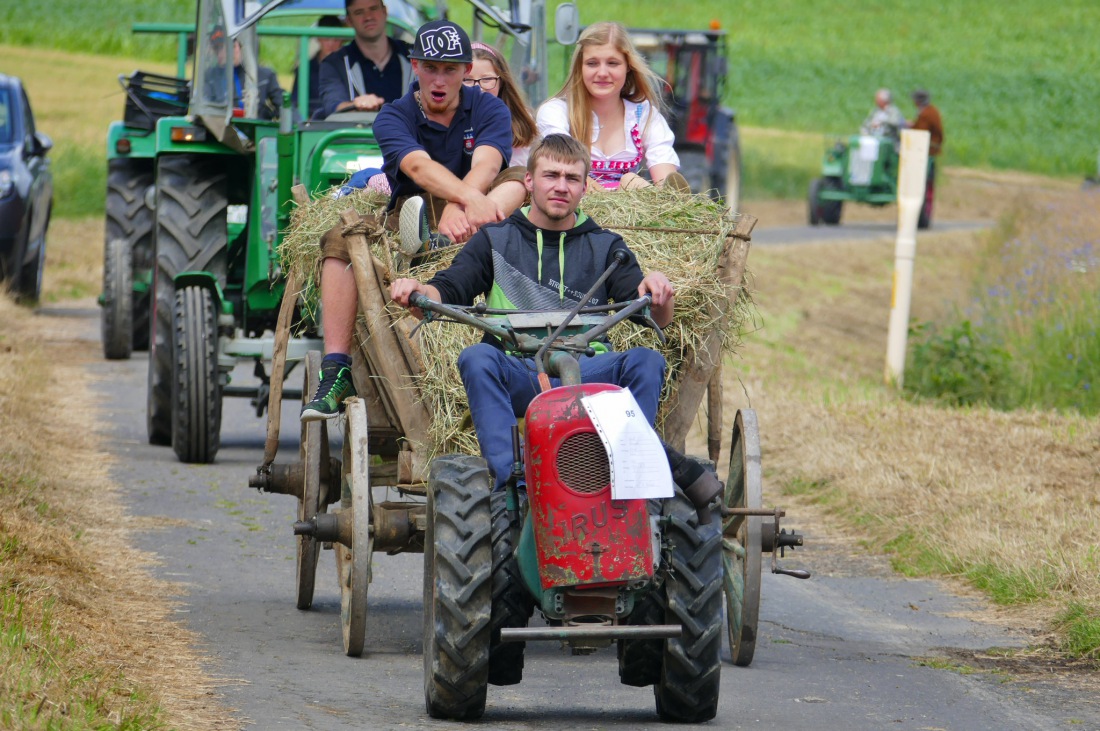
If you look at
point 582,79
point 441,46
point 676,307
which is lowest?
point 676,307

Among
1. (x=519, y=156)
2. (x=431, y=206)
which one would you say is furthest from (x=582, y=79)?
(x=431, y=206)

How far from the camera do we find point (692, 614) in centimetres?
536

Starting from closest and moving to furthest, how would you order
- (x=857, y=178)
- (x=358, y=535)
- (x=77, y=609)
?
(x=358, y=535), (x=77, y=609), (x=857, y=178)

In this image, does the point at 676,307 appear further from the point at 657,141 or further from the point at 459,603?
the point at 459,603

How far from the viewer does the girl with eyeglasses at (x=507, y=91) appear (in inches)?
313

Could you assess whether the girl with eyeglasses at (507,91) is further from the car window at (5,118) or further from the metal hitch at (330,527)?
the car window at (5,118)

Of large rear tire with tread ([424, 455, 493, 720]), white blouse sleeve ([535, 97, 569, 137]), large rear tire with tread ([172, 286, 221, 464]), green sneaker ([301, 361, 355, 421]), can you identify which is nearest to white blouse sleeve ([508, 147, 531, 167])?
white blouse sleeve ([535, 97, 569, 137])

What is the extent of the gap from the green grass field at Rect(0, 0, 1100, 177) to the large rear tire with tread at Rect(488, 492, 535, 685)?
3899 centimetres

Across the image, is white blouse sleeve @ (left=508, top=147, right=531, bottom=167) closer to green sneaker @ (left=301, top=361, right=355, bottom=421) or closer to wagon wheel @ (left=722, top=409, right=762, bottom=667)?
green sneaker @ (left=301, top=361, right=355, bottom=421)

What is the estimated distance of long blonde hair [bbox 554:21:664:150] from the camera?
7.91 metres

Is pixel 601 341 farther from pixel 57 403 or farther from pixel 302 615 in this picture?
pixel 57 403

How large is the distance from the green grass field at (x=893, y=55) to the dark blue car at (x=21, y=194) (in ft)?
88.6

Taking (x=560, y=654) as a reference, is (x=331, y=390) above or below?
above

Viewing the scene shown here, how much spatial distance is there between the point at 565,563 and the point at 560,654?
1.67m
